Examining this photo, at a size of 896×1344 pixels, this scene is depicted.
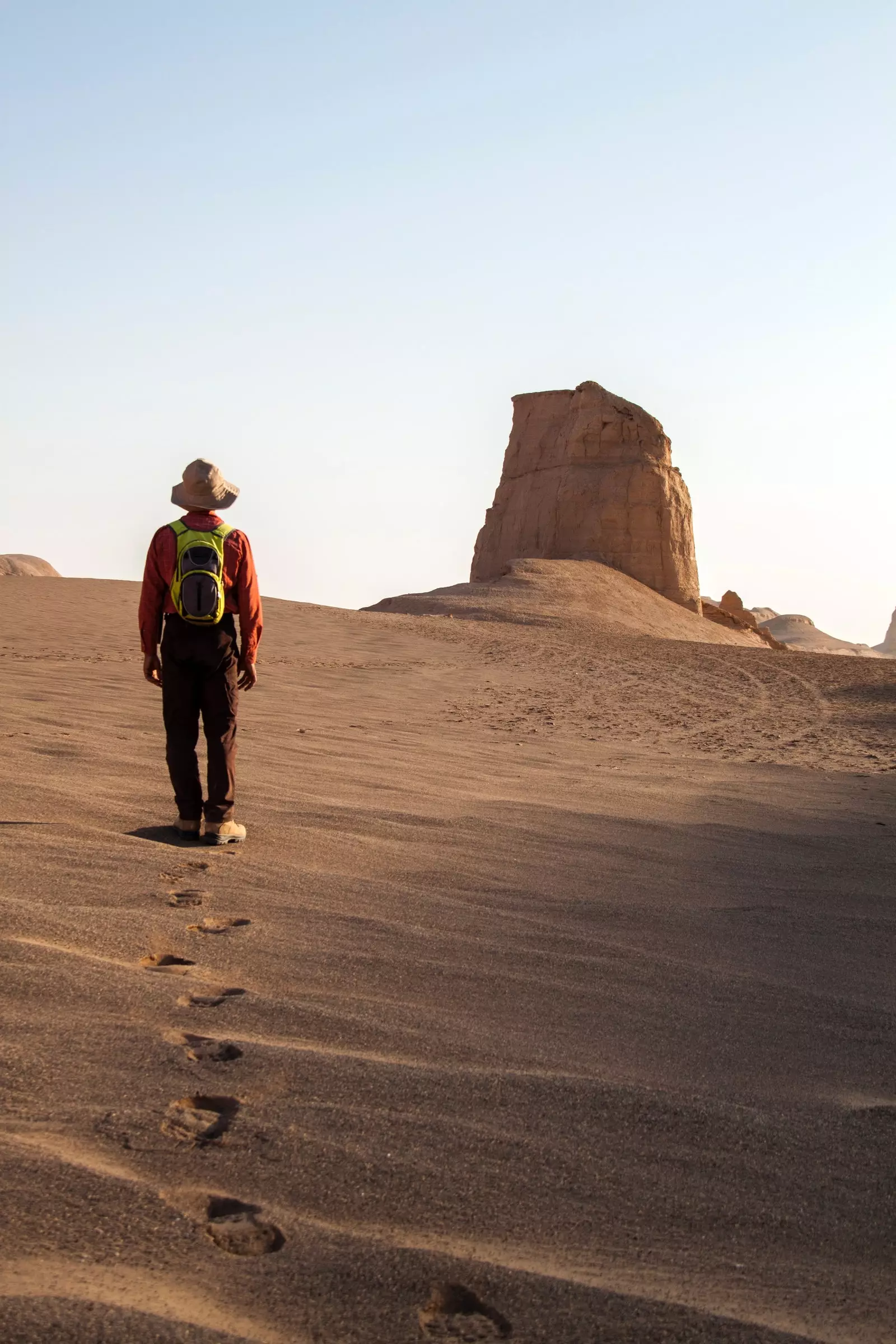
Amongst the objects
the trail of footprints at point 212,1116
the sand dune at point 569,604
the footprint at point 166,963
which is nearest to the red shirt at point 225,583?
the trail of footprints at point 212,1116

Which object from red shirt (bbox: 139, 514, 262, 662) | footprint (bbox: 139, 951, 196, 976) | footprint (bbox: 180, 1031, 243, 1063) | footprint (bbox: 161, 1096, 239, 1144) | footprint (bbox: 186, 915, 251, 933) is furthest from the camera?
red shirt (bbox: 139, 514, 262, 662)

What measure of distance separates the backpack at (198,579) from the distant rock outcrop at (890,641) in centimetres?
14059

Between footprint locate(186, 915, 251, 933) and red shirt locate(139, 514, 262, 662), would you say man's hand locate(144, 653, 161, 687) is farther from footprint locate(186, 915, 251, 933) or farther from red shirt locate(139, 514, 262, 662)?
footprint locate(186, 915, 251, 933)

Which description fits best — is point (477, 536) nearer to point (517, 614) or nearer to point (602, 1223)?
point (517, 614)

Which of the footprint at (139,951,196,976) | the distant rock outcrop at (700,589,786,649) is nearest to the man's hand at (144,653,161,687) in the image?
the footprint at (139,951,196,976)

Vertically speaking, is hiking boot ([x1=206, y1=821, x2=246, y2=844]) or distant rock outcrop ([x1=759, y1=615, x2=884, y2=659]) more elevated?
distant rock outcrop ([x1=759, y1=615, x2=884, y2=659])

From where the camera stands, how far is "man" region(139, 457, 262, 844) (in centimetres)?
468

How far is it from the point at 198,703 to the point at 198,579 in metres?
0.57

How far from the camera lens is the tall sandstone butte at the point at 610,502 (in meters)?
40.2

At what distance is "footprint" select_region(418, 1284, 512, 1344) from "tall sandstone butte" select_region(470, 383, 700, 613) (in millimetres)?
37373

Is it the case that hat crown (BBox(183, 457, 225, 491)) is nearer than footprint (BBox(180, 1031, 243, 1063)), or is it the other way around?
footprint (BBox(180, 1031, 243, 1063))

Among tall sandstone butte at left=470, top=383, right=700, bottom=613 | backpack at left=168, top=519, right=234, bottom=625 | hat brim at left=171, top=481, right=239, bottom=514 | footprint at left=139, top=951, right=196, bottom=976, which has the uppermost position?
tall sandstone butte at left=470, top=383, right=700, bottom=613

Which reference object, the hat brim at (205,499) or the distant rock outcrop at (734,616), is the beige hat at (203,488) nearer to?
the hat brim at (205,499)

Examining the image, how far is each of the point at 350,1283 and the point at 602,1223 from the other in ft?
1.62
